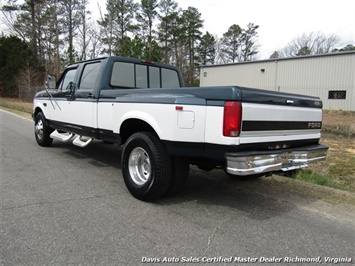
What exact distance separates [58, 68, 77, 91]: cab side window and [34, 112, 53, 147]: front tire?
111cm

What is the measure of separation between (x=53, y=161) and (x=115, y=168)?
150 centimetres

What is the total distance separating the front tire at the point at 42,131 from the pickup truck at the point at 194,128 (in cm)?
276

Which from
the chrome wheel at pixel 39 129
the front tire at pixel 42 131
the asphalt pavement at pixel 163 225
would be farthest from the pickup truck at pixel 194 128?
the chrome wheel at pixel 39 129

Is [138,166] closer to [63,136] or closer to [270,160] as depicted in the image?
[270,160]

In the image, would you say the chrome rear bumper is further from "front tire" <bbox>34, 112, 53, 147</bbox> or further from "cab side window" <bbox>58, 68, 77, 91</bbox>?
"front tire" <bbox>34, 112, 53, 147</bbox>

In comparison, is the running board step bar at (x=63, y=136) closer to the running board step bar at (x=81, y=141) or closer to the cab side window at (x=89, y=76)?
the running board step bar at (x=81, y=141)

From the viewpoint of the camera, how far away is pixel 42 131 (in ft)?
26.3

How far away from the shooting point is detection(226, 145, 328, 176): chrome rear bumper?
10.9 ft

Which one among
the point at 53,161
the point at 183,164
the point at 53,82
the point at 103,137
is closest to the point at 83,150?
the point at 53,161

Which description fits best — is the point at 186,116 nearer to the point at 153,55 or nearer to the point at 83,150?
the point at 83,150

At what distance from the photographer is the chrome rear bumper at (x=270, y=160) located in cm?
334

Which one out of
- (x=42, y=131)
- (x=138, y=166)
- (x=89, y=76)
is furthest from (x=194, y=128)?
(x=42, y=131)

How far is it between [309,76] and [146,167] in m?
23.1

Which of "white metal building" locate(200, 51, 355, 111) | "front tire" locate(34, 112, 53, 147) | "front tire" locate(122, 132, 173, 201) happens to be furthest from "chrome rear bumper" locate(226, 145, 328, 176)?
"white metal building" locate(200, 51, 355, 111)
